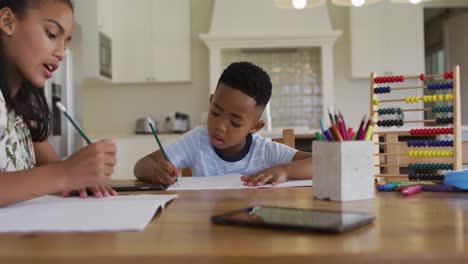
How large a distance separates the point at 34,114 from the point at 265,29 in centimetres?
346

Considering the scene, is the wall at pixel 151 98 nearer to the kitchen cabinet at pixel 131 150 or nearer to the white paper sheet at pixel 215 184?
Result: the kitchen cabinet at pixel 131 150

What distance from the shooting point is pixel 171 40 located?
15.5 ft

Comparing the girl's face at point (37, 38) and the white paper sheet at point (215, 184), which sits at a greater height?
the girl's face at point (37, 38)

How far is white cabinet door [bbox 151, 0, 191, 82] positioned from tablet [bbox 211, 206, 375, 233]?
407 cm

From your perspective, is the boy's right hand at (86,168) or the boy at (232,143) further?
the boy at (232,143)

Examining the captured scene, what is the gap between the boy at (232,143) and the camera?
57.6 inches

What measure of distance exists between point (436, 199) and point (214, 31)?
12.3 feet

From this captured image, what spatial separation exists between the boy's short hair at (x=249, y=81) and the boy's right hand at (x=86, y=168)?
0.73 metres

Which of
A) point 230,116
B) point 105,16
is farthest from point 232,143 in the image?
point 105,16

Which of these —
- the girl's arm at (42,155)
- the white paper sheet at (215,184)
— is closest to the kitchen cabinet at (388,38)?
the white paper sheet at (215,184)

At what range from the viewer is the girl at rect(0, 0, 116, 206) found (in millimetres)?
784

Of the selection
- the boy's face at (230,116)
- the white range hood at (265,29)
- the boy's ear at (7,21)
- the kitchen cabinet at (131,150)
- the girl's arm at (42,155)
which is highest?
the white range hood at (265,29)

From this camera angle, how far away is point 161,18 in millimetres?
4676

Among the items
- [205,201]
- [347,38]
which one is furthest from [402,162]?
[347,38]
